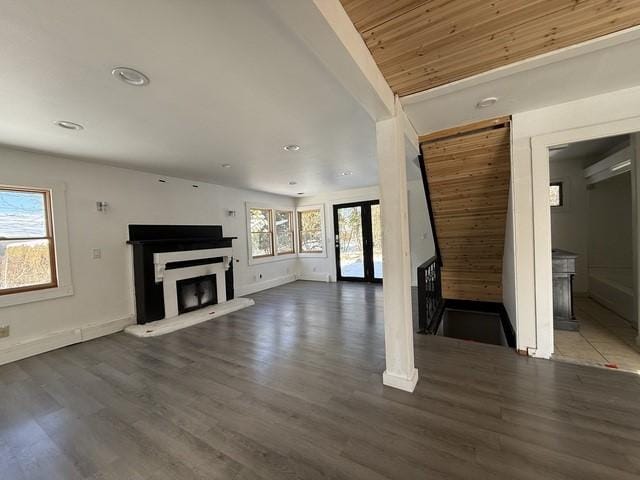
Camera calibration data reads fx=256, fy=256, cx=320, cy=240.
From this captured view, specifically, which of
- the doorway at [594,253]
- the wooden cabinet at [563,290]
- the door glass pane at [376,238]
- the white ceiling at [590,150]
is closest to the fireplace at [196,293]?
the door glass pane at [376,238]

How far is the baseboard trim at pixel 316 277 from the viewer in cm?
703

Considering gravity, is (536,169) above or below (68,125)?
below

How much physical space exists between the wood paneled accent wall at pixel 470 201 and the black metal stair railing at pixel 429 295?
0.31 metres

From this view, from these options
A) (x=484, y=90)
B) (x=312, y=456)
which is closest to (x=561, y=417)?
(x=312, y=456)

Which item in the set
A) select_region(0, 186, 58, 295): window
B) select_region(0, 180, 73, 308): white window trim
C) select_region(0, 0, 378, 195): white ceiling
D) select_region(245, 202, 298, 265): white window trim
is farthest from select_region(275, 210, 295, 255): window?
select_region(0, 186, 58, 295): window

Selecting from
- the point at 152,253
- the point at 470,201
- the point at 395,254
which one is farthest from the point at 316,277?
the point at 395,254

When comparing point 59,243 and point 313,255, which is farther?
point 313,255

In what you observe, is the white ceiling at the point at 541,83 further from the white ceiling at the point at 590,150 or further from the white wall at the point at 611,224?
the white wall at the point at 611,224

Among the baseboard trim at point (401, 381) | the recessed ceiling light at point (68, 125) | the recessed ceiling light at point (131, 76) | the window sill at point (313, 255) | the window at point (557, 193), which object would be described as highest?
the recessed ceiling light at point (68, 125)

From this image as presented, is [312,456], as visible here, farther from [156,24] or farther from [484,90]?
[484,90]

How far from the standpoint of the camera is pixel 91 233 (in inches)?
143

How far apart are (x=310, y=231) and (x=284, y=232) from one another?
758mm

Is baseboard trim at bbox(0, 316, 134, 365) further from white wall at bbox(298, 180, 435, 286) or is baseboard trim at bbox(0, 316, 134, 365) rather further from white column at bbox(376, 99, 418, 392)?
white wall at bbox(298, 180, 435, 286)

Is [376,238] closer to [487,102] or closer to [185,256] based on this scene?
[185,256]
